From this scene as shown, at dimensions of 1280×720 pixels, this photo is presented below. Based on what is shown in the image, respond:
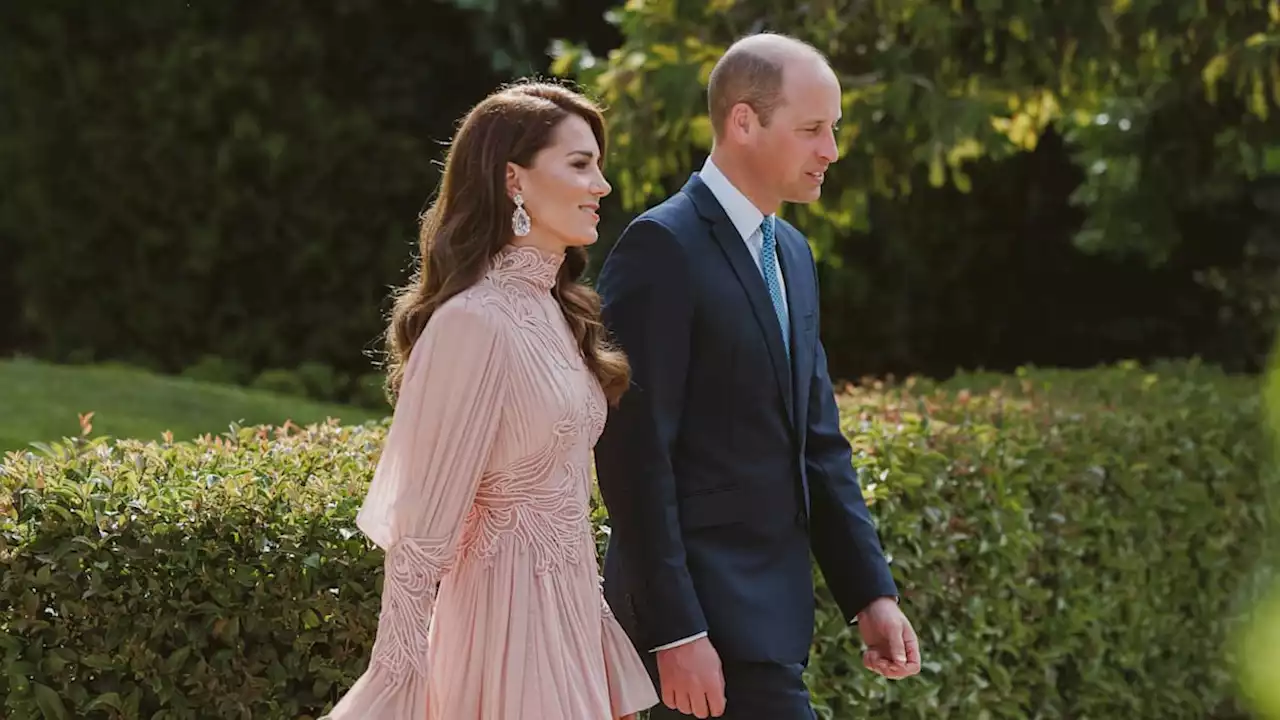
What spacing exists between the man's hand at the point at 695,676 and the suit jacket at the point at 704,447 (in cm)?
4

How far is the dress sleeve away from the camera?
2.90 m

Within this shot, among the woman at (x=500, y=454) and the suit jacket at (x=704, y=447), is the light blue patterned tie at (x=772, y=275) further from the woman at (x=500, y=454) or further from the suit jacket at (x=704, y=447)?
the woman at (x=500, y=454)

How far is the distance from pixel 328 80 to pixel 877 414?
8050mm

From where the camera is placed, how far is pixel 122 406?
31.1 feet

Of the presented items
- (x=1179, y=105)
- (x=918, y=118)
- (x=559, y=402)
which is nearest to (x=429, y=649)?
(x=559, y=402)

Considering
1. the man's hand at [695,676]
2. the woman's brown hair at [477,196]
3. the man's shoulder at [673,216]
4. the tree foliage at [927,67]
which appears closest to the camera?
the woman's brown hair at [477,196]

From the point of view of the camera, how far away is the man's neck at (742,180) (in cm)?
353

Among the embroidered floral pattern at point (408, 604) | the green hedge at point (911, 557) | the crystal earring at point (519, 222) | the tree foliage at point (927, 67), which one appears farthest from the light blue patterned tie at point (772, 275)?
the tree foliage at point (927, 67)

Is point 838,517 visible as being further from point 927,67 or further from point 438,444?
point 927,67

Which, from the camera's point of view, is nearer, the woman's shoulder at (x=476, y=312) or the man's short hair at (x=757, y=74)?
the woman's shoulder at (x=476, y=312)

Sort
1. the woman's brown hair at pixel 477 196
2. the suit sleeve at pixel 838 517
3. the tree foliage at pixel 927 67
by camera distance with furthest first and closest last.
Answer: the tree foliage at pixel 927 67, the suit sleeve at pixel 838 517, the woman's brown hair at pixel 477 196

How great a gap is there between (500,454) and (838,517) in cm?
95

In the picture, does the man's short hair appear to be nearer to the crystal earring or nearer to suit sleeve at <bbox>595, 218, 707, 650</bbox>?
suit sleeve at <bbox>595, 218, 707, 650</bbox>

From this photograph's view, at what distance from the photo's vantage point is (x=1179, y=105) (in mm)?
9664
